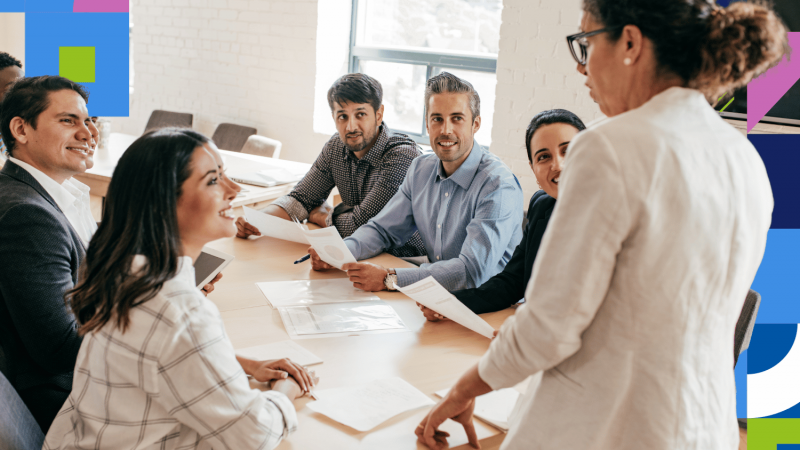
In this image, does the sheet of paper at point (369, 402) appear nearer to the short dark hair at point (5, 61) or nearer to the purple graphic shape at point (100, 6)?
the short dark hair at point (5, 61)

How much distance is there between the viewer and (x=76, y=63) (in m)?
3.72

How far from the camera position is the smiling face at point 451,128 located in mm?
2215

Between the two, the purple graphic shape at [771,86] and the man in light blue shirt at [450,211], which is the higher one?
the purple graphic shape at [771,86]

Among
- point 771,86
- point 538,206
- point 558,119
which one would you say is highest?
point 771,86

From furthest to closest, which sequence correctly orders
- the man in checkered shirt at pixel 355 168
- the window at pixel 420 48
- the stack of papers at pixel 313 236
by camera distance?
the window at pixel 420 48
the man in checkered shirt at pixel 355 168
the stack of papers at pixel 313 236

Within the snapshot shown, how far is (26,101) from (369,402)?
48.3 inches

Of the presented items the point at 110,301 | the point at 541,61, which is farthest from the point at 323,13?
the point at 110,301

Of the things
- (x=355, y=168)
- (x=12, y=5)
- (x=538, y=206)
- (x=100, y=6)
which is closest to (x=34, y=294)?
(x=538, y=206)

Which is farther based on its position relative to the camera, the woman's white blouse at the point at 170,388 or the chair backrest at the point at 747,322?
the chair backrest at the point at 747,322

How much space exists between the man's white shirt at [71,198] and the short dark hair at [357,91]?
1235 millimetres

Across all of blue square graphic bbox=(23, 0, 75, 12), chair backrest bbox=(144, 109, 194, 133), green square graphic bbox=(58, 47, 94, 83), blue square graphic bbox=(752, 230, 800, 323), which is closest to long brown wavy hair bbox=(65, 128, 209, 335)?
blue square graphic bbox=(752, 230, 800, 323)

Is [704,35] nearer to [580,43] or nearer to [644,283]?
→ [580,43]

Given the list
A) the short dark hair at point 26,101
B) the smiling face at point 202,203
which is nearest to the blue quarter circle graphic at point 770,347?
the smiling face at point 202,203

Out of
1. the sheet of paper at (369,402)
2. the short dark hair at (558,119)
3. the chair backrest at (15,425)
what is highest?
the short dark hair at (558,119)
